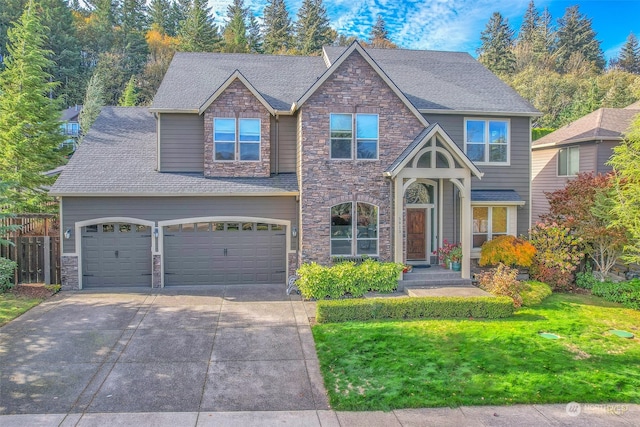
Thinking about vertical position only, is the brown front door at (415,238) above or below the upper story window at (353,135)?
below

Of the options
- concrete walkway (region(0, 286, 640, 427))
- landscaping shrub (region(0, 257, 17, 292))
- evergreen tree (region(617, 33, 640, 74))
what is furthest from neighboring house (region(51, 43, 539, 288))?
evergreen tree (region(617, 33, 640, 74))

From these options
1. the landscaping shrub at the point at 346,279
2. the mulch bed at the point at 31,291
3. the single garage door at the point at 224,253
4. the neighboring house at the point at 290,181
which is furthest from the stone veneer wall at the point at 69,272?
the landscaping shrub at the point at 346,279

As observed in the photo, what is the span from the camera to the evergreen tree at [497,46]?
48.8m

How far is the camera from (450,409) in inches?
253

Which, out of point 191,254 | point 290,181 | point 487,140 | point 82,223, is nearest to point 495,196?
point 487,140

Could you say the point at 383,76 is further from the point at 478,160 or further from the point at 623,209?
the point at 623,209

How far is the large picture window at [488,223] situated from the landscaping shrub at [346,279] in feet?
13.2

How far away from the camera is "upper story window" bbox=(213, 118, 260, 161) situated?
1459 cm

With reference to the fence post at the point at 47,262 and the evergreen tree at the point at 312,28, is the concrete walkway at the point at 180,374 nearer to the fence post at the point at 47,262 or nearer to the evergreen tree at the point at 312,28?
the fence post at the point at 47,262

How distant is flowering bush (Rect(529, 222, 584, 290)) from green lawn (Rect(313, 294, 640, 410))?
2.88m

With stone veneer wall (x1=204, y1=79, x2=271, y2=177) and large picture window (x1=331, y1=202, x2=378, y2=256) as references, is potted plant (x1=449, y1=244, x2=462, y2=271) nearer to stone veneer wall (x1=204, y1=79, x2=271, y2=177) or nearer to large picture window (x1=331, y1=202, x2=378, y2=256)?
large picture window (x1=331, y1=202, x2=378, y2=256)

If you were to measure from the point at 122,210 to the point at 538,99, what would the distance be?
37548mm

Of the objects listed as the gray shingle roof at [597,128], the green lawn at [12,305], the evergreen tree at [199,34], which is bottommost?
the green lawn at [12,305]

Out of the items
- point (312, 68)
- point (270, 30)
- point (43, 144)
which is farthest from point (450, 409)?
point (270, 30)
